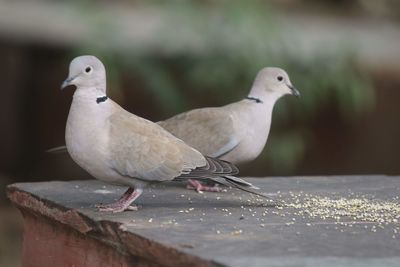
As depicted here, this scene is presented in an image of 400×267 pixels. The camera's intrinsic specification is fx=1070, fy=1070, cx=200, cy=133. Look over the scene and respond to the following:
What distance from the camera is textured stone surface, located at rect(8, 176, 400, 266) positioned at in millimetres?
2859

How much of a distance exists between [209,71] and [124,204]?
3810mm

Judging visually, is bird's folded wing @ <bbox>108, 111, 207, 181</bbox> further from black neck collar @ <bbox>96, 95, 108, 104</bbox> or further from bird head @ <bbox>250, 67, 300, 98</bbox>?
bird head @ <bbox>250, 67, 300, 98</bbox>

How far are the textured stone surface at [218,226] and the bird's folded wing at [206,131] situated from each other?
241 millimetres

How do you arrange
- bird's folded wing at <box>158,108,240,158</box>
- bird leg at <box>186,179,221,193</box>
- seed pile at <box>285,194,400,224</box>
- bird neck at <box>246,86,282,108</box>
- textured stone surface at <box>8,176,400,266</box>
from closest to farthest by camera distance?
1. textured stone surface at <box>8,176,400,266</box>
2. seed pile at <box>285,194,400,224</box>
3. bird leg at <box>186,179,221,193</box>
4. bird's folded wing at <box>158,108,240,158</box>
5. bird neck at <box>246,86,282,108</box>

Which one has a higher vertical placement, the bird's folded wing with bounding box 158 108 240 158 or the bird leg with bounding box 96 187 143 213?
the bird's folded wing with bounding box 158 108 240 158

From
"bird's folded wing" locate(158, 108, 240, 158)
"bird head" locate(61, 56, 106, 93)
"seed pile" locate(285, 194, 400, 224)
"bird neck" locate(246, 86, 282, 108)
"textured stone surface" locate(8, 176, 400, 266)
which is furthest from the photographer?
"bird neck" locate(246, 86, 282, 108)

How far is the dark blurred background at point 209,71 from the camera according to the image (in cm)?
730

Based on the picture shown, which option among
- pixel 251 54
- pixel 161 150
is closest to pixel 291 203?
pixel 161 150

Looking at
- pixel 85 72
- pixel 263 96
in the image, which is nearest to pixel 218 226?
pixel 85 72

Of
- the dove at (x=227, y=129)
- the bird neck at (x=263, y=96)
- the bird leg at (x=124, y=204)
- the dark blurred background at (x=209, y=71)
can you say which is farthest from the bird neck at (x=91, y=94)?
the dark blurred background at (x=209, y=71)

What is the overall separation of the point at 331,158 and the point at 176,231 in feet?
18.6

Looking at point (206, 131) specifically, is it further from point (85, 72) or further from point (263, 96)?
point (85, 72)

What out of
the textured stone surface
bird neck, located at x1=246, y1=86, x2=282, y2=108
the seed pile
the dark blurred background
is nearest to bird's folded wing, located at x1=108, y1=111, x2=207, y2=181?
the textured stone surface

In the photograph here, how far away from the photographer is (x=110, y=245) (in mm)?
3326
